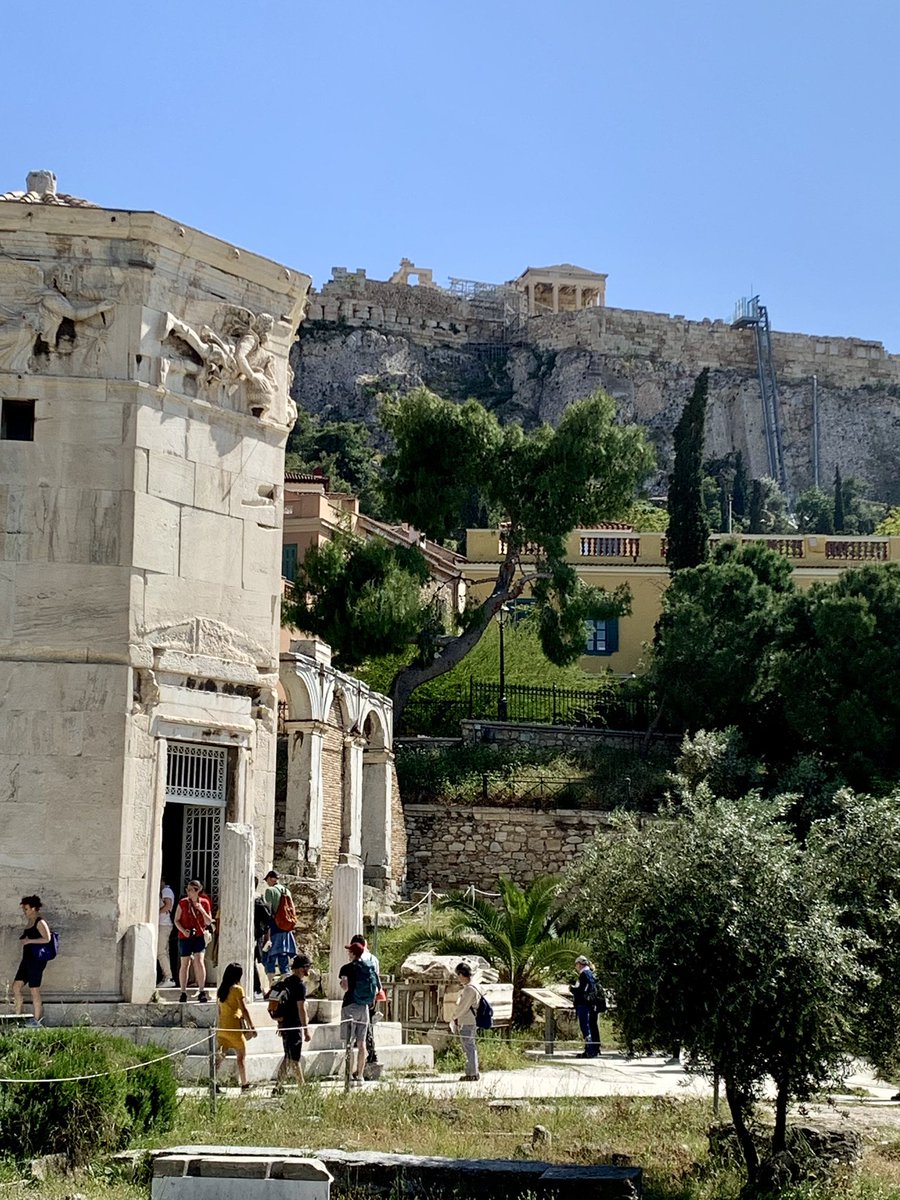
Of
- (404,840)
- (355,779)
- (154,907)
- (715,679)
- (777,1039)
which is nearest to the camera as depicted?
(777,1039)

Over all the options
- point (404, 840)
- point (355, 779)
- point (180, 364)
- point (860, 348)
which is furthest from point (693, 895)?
point (860, 348)

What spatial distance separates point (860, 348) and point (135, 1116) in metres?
93.1

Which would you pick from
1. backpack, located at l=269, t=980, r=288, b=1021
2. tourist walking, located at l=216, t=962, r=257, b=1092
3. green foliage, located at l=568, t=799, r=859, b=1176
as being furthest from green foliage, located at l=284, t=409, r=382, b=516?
green foliage, located at l=568, t=799, r=859, b=1176

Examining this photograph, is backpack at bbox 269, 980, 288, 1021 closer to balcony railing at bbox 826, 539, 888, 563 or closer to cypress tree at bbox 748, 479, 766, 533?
balcony railing at bbox 826, 539, 888, 563

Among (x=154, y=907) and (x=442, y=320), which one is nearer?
(x=154, y=907)

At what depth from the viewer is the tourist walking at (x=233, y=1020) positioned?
14.8 metres

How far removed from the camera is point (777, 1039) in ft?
41.0

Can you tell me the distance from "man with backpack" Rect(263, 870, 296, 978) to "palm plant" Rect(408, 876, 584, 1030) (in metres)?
4.15

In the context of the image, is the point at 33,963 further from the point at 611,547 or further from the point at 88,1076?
the point at 611,547

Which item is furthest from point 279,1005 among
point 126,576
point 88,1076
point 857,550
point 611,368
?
point 611,368

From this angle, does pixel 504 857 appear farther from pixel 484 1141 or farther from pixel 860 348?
pixel 860 348

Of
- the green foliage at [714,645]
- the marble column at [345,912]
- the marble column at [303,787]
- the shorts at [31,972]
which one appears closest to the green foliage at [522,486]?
the green foliage at [714,645]

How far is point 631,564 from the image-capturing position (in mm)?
46844

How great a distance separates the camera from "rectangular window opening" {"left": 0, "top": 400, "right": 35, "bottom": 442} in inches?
667
